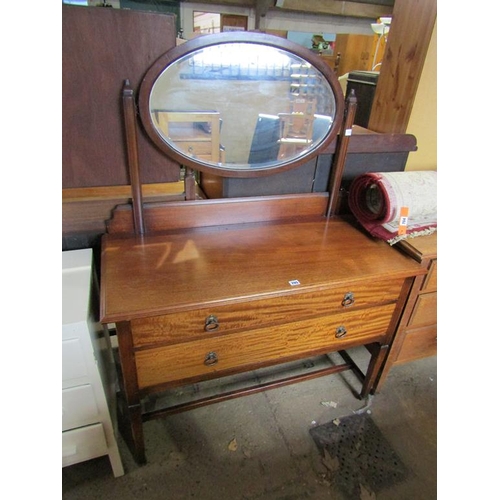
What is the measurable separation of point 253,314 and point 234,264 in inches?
6.9

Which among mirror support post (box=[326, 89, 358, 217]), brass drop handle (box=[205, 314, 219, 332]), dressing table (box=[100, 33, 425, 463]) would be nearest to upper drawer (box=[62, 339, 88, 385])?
dressing table (box=[100, 33, 425, 463])

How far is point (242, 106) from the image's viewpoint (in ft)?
3.87

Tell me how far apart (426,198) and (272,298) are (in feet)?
2.33

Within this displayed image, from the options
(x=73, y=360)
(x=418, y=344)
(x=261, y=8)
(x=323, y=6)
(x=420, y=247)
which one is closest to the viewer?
(x=73, y=360)

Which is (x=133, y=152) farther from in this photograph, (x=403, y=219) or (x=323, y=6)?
(x=323, y=6)

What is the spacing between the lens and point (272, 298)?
104 cm

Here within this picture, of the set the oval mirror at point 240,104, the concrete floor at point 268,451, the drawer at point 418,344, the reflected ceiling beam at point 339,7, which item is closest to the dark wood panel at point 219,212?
the oval mirror at point 240,104

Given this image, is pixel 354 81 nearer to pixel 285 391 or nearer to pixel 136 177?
pixel 136 177

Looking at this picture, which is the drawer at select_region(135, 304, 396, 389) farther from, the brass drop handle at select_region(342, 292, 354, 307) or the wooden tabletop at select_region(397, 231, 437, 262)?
the wooden tabletop at select_region(397, 231, 437, 262)

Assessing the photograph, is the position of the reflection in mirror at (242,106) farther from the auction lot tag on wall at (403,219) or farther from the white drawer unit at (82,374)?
the white drawer unit at (82,374)

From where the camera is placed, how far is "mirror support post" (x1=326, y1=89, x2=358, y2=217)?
1.26 metres

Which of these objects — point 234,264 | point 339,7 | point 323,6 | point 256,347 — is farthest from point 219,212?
point 339,7

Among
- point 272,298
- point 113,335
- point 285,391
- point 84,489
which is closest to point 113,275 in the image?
point 272,298
